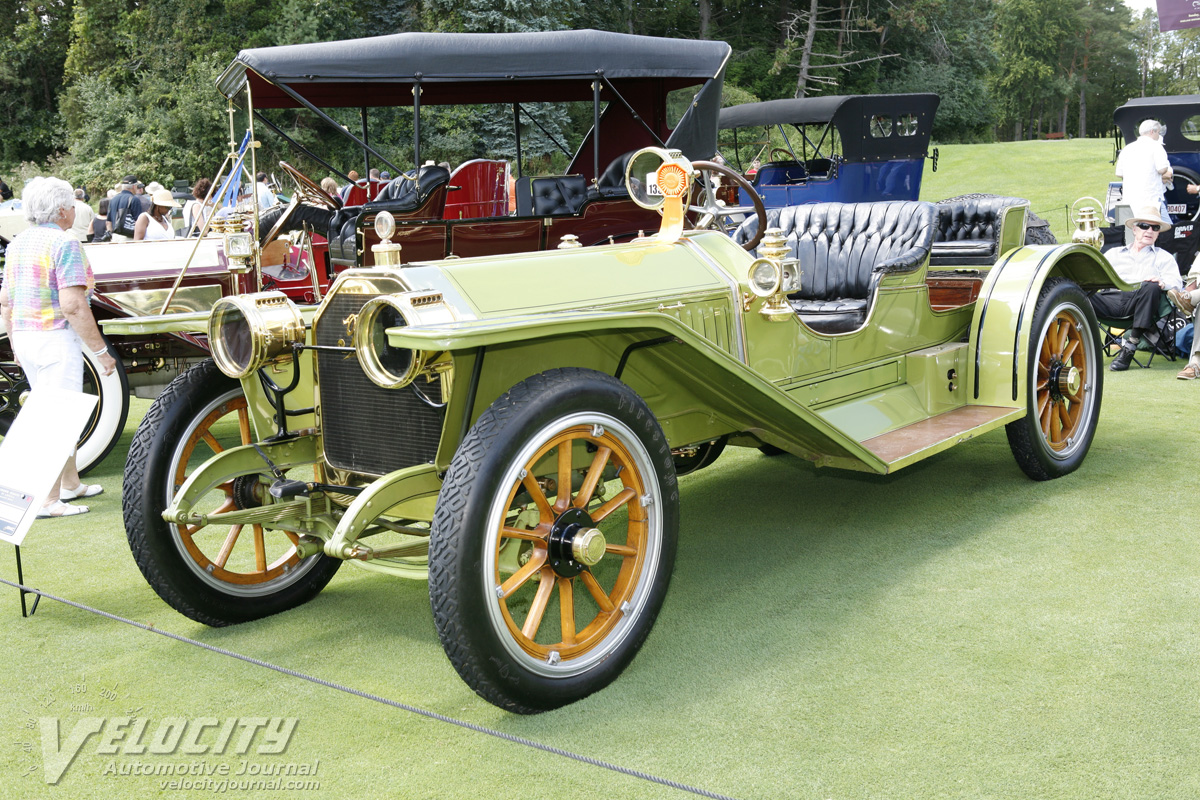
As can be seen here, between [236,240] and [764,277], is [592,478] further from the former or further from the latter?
[236,240]

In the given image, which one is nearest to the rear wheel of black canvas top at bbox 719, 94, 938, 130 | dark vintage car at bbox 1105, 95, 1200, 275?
dark vintage car at bbox 1105, 95, 1200, 275

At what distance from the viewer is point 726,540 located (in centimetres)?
395

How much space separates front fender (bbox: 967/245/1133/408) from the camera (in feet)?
14.0

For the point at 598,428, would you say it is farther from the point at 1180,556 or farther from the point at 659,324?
the point at 1180,556

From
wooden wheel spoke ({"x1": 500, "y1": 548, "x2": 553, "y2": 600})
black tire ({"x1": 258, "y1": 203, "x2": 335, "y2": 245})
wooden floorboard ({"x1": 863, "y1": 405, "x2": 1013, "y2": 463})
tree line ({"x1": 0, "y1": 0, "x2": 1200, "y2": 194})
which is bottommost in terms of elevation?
wooden wheel spoke ({"x1": 500, "y1": 548, "x2": 553, "y2": 600})

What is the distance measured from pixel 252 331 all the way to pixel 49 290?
2168 millimetres

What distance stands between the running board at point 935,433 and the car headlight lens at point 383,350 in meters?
1.82

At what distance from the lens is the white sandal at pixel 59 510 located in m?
4.66

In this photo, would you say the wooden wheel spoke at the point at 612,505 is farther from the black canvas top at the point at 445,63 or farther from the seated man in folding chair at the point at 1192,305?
the seated man in folding chair at the point at 1192,305

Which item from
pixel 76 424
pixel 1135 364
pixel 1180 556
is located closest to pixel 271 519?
pixel 76 424

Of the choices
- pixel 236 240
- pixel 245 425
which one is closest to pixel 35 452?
pixel 245 425

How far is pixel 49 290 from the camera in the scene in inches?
172

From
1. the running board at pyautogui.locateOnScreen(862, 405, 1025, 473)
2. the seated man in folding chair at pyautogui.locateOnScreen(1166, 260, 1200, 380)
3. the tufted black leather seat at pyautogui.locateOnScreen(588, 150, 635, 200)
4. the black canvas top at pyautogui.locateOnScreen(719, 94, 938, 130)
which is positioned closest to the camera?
the running board at pyautogui.locateOnScreen(862, 405, 1025, 473)

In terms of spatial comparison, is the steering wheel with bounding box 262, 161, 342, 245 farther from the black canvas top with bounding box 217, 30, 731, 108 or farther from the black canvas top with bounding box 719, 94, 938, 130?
the black canvas top with bounding box 719, 94, 938, 130
